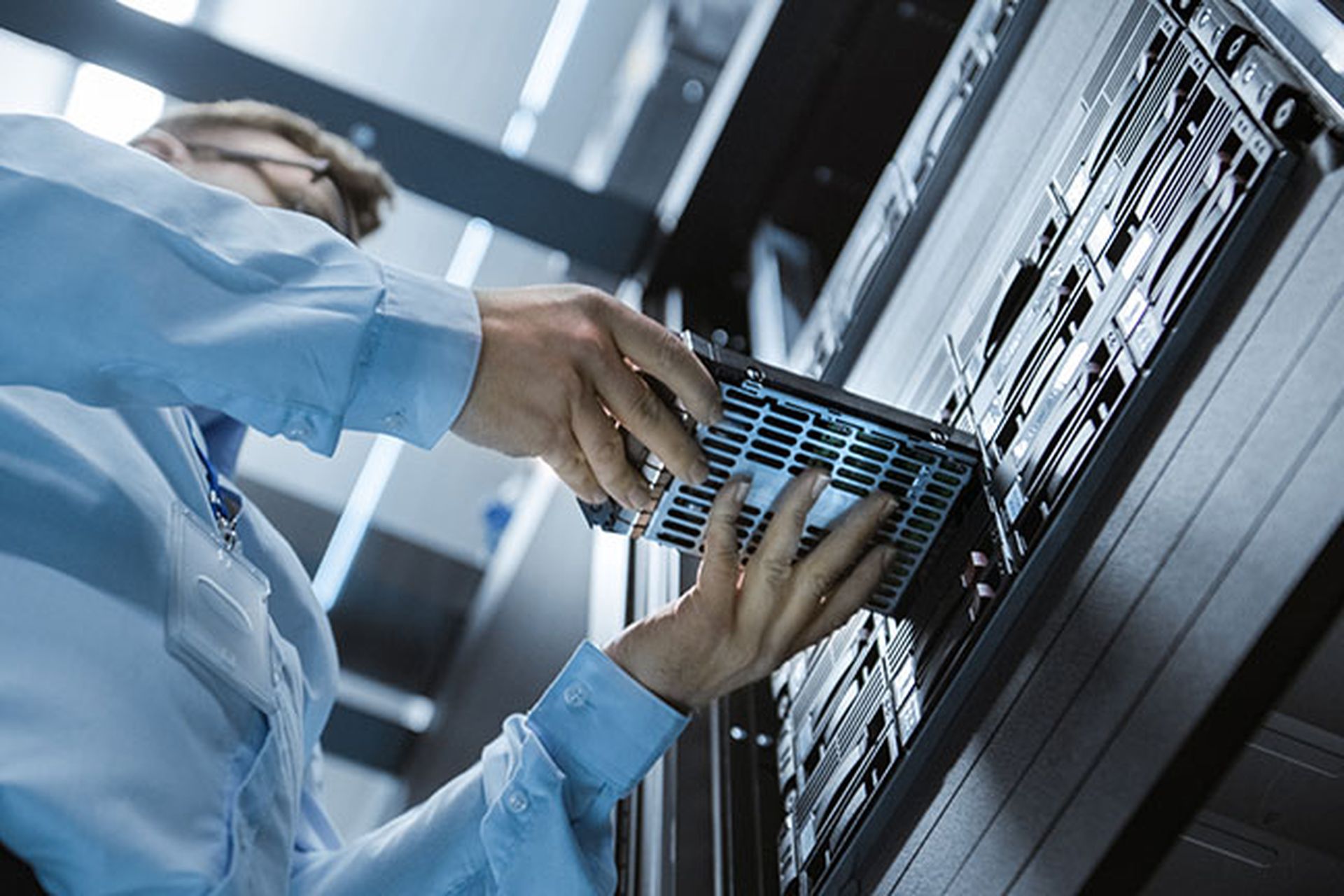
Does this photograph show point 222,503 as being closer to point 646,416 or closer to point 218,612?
point 218,612

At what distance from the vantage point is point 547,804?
124 centimetres

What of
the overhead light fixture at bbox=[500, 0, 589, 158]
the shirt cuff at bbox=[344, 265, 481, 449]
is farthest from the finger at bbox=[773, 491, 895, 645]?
the overhead light fixture at bbox=[500, 0, 589, 158]

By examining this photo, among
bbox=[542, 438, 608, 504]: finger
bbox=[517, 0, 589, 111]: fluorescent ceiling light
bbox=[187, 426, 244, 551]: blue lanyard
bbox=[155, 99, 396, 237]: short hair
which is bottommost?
bbox=[187, 426, 244, 551]: blue lanyard

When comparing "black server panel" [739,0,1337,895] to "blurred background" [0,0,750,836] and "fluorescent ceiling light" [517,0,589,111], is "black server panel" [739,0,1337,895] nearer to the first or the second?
"blurred background" [0,0,750,836]

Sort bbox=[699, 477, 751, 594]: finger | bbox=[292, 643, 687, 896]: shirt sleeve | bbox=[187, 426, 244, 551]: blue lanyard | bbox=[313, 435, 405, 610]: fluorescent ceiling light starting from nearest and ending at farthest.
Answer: bbox=[699, 477, 751, 594]: finger, bbox=[292, 643, 687, 896]: shirt sleeve, bbox=[187, 426, 244, 551]: blue lanyard, bbox=[313, 435, 405, 610]: fluorescent ceiling light

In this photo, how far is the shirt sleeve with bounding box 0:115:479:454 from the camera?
37.7 inches

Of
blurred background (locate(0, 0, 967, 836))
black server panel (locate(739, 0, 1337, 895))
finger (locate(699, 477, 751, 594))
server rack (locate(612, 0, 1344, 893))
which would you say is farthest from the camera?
blurred background (locate(0, 0, 967, 836))

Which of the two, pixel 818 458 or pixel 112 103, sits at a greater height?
pixel 818 458

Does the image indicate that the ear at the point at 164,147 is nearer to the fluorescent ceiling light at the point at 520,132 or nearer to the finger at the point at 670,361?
the fluorescent ceiling light at the point at 520,132

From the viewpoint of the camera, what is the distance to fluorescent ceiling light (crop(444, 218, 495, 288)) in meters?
2.42

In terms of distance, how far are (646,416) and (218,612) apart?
→ 44cm

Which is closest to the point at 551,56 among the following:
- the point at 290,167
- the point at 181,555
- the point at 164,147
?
the point at 290,167

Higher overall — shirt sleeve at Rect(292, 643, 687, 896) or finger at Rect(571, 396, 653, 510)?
finger at Rect(571, 396, 653, 510)

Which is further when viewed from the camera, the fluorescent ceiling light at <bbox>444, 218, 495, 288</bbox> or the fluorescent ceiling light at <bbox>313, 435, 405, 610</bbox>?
the fluorescent ceiling light at <bbox>313, 435, 405, 610</bbox>
